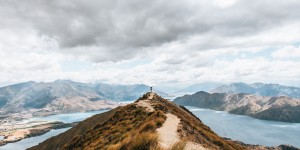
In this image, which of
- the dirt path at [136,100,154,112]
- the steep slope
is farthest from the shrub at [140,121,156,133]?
the dirt path at [136,100,154,112]

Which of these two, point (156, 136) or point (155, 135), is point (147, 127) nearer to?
point (155, 135)

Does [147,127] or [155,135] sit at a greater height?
[155,135]

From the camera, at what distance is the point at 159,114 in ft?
144

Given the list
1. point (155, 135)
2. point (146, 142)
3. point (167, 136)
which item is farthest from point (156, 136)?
point (167, 136)

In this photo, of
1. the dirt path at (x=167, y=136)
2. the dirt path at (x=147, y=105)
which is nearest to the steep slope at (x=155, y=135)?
the dirt path at (x=167, y=136)

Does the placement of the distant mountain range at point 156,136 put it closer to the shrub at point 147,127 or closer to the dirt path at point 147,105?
the shrub at point 147,127

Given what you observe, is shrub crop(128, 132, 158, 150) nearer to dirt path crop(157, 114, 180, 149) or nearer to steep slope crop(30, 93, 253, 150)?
steep slope crop(30, 93, 253, 150)

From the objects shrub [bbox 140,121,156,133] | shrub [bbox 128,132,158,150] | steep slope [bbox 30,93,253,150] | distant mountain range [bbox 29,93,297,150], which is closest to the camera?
shrub [bbox 128,132,158,150]

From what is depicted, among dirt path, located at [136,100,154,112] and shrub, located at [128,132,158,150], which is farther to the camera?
dirt path, located at [136,100,154,112]

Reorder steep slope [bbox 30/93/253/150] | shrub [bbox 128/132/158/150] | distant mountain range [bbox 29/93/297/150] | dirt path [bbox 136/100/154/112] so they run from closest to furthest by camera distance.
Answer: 1. shrub [bbox 128/132/158/150]
2. distant mountain range [bbox 29/93/297/150]
3. steep slope [bbox 30/93/253/150]
4. dirt path [bbox 136/100/154/112]

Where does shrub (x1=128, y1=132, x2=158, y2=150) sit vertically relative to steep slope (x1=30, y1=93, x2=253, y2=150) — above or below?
above

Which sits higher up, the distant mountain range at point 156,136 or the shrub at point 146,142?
the shrub at point 146,142

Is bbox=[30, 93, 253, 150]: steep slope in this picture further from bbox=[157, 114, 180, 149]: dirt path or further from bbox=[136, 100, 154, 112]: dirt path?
bbox=[136, 100, 154, 112]: dirt path

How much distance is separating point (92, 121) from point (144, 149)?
4063 inches
